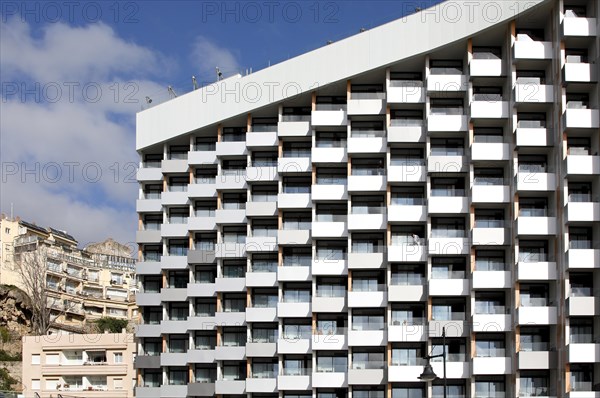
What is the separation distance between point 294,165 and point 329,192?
3578mm

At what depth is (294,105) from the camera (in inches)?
2904

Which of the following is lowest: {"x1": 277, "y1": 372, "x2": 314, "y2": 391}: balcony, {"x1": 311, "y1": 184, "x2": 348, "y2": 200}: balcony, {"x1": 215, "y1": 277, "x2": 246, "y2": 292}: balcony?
{"x1": 277, "y1": 372, "x2": 314, "y2": 391}: balcony

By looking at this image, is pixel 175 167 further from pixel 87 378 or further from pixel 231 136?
pixel 87 378

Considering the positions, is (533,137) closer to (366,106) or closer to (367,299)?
(366,106)

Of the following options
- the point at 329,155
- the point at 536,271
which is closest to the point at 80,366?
the point at 329,155

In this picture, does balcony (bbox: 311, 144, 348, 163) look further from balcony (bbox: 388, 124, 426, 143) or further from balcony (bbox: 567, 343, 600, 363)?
balcony (bbox: 567, 343, 600, 363)

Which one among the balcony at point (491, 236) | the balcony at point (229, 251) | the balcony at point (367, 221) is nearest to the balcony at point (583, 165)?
the balcony at point (491, 236)

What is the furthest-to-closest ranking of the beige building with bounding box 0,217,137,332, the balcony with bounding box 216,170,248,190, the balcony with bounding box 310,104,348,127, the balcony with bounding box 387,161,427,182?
the beige building with bounding box 0,217,137,332 → the balcony with bounding box 216,170,248,190 → the balcony with bounding box 310,104,348,127 → the balcony with bounding box 387,161,427,182

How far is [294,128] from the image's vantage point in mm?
72562

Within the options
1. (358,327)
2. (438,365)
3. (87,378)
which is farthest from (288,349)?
(87,378)

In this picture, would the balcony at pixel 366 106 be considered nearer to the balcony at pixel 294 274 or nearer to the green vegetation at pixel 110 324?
the balcony at pixel 294 274

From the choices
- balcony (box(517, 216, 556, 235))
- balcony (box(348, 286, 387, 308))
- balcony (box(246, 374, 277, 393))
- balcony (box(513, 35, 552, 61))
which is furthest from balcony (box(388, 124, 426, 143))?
balcony (box(246, 374, 277, 393))

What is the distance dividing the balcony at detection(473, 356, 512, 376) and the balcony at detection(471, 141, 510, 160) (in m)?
13.1

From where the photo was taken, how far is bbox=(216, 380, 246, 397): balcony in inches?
2788
